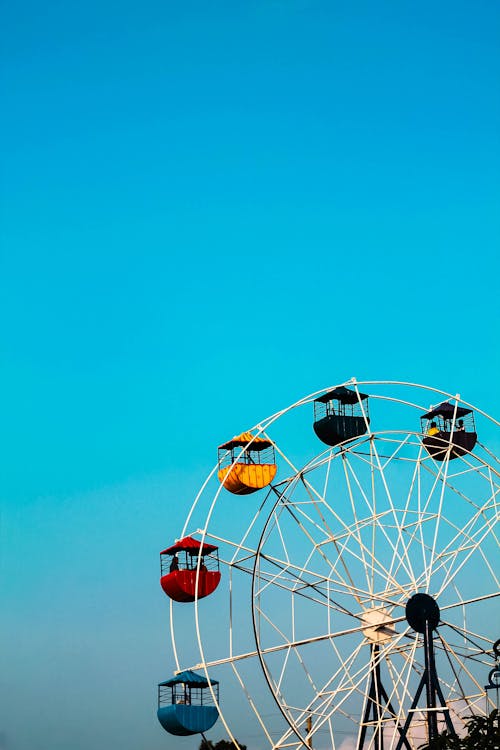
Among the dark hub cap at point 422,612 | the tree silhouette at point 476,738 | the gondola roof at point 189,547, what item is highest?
the gondola roof at point 189,547

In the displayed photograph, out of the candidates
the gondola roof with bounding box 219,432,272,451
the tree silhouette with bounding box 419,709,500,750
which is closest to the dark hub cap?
the tree silhouette with bounding box 419,709,500,750

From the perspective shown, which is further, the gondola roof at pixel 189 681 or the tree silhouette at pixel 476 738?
the gondola roof at pixel 189 681

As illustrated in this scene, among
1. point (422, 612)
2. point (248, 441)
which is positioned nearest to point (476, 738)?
point (422, 612)

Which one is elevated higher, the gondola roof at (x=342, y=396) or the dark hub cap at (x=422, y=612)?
the gondola roof at (x=342, y=396)

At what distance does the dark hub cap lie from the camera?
29.0m

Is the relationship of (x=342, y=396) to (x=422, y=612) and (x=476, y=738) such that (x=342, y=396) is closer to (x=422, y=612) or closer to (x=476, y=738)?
(x=422, y=612)

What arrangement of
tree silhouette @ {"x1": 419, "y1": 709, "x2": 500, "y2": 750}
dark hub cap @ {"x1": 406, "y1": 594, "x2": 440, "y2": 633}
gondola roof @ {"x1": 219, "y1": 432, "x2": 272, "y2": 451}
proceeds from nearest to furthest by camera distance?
tree silhouette @ {"x1": 419, "y1": 709, "x2": 500, "y2": 750} < dark hub cap @ {"x1": 406, "y1": 594, "x2": 440, "y2": 633} < gondola roof @ {"x1": 219, "y1": 432, "x2": 272, "y2": 451}

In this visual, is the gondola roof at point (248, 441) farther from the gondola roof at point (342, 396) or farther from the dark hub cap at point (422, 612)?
the dark hub cap at point (422, 612)

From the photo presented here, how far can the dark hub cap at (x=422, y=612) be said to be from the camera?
29.0m

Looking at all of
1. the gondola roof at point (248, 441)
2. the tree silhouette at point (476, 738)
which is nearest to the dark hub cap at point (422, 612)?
the tree silhouette at point (476, 738)

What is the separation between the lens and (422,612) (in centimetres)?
2908

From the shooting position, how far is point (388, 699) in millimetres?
31953

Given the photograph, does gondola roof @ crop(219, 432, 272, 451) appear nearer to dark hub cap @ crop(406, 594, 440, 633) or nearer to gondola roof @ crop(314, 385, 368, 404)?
gondola roof @ crop(314, 385, 368, 404)

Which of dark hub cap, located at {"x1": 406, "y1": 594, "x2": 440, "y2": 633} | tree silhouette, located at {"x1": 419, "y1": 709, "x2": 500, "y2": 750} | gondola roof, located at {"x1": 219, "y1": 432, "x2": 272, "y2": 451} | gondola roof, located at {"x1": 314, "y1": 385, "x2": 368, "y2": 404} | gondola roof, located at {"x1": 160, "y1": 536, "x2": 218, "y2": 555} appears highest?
gondola roof, located at {"x1": 314, "y1": 385, "x2": 368, "y2": 404}
